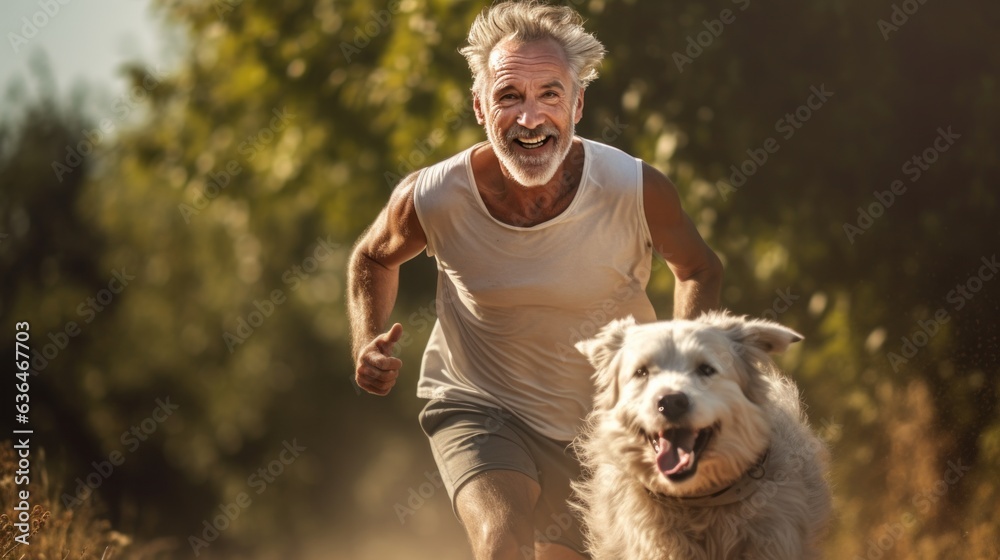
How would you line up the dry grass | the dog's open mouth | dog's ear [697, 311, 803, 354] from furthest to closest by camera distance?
the dry grass → dog's ear [697, 311, 803, 354] → the dog's open mouth

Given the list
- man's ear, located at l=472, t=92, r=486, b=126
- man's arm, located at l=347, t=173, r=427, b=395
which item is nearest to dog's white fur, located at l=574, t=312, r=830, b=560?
man's arm, located at l=347, t=173, r=427, b=395

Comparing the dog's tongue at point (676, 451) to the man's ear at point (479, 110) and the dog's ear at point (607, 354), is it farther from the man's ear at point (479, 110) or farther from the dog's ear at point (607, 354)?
the man's ear at point (479, 110)

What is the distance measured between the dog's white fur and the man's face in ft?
3.05

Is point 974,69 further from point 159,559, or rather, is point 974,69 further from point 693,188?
point 159,559

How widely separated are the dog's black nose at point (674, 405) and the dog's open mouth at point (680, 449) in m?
0.12

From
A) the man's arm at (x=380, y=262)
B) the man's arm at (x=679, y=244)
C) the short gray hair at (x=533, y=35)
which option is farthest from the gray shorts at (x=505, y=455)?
the short gray hair at (x=533, y=35)

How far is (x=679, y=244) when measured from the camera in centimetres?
653

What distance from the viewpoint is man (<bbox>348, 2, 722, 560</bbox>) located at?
635cm

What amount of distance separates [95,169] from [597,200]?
65.4 feet

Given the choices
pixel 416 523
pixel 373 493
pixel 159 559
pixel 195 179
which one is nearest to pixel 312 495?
pixel 373 493

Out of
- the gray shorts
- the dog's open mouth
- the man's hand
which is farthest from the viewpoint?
the gray shorts

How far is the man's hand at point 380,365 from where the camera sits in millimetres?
5719

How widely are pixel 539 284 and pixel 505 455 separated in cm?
78

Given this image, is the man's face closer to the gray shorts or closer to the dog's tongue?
the gray shorts
